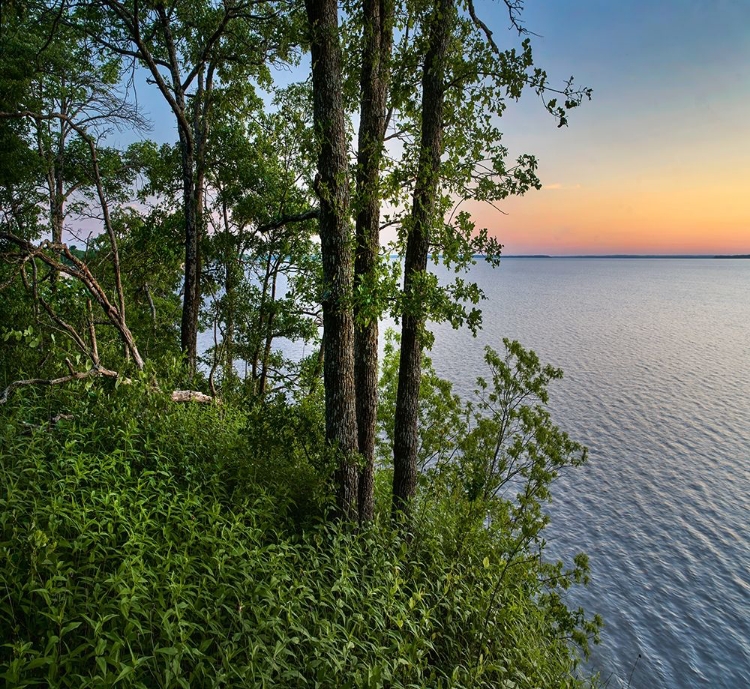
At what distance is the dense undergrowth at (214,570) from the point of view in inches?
135

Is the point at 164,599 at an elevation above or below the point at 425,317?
below

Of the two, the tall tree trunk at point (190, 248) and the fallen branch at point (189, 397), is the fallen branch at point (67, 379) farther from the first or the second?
the tall tree trunk at point (190, 248)

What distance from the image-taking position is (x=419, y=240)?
25.1ft

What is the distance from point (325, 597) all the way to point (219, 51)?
14741 mm

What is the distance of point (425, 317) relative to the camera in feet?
22.2

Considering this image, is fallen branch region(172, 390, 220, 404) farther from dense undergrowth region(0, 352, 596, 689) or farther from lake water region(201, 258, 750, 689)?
lake water region(201, 258, 750, 689)

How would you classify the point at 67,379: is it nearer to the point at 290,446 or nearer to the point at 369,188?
the point at 290,446

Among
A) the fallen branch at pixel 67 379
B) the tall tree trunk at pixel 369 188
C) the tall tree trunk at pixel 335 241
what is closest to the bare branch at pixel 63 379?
the fallen branch at pixel 67 379

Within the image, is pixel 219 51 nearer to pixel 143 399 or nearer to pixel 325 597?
pixel 143 399

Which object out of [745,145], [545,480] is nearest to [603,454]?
[545,480]

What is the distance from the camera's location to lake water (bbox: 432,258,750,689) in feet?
42.3

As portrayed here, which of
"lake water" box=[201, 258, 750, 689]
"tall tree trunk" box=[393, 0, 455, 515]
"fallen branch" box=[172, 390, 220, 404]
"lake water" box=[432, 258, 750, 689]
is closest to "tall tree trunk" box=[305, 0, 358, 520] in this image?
"tall tree trunk" box=[393, 0, 455, 515]

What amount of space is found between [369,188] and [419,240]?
1.24 meters

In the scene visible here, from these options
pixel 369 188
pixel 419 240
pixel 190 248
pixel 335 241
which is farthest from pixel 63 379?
pixel 190 248
